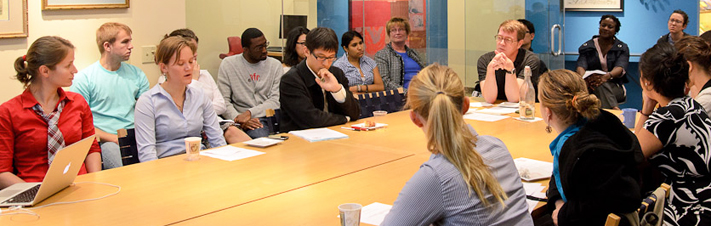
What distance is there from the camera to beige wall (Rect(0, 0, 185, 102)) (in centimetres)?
449

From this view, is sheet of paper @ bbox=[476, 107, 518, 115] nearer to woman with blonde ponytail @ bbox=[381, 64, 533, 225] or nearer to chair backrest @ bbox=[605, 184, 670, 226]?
chair backrest @ bbox=[605, 184, 670, 226]

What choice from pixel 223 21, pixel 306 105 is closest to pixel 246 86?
pixel 223 21

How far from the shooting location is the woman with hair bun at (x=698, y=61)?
3.21 metres

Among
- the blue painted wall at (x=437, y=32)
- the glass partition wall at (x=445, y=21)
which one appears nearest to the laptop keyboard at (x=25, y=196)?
the glass partition wall at (x=445, y=21)

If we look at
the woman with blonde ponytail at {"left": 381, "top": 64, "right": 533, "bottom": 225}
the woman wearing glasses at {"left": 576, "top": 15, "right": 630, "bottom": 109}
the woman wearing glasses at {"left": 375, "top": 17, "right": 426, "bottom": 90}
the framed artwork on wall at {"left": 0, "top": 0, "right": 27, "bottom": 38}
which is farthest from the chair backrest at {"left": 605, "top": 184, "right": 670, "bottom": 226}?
the woman wearing glasses at {"left": 576, "top": 15, "right": 630, "bottom": 109}

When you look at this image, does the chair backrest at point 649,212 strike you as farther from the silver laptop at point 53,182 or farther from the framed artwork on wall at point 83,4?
the framed artwork on wall at point 83,4

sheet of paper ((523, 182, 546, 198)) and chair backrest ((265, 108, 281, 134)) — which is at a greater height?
chair backrest ((265, 108, 281, 134))

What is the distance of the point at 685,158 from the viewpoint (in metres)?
2.71

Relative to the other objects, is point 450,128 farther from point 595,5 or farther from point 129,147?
point 595,5

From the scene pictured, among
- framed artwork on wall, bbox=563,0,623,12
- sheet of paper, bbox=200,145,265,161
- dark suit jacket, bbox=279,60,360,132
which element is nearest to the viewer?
sheet of paper, bbox=200,145,265,161

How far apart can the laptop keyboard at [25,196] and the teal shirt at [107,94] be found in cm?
218

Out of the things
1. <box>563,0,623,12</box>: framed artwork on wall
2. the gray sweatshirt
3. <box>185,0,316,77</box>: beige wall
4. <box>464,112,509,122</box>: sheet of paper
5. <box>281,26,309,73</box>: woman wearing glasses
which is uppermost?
<box>563,0,623,12</box>: framed artwork on wall

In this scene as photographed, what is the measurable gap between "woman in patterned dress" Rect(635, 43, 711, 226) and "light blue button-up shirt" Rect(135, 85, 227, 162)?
240 cm

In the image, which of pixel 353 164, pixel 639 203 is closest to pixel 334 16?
pixel 353 164
